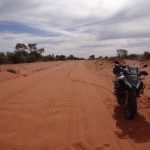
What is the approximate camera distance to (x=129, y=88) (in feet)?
29.1

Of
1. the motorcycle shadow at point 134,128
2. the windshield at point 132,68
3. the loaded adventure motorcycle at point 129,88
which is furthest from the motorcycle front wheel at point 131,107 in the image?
the windshield at point 132,68

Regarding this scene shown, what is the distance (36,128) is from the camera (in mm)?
7527

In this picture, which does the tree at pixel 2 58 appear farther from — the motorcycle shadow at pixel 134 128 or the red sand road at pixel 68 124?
the motorcycle shadow at pixel 134 128

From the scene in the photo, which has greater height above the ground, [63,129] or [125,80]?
[125,80]

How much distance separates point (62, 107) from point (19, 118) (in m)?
1.93

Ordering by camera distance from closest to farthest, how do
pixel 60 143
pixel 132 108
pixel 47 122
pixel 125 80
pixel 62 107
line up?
1. pixel 60 143
2. pixel 47 122
3. pixel 132 108
4. pixel 125 80
5. pixel 62 107

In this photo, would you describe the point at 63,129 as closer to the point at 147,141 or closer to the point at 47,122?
the point at 47,122

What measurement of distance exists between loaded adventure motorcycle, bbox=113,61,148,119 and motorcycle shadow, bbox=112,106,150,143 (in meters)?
0.26

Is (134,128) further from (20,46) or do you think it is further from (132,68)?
(20,46)

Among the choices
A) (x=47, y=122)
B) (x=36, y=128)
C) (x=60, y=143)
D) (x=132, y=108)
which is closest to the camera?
(x=60, y=143)

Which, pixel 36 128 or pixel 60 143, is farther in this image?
pixel 36 128

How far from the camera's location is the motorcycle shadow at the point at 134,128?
23.7ft

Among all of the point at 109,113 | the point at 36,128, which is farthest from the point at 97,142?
the point at 109,113

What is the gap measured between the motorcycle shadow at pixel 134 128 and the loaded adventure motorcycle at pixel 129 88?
26cm
